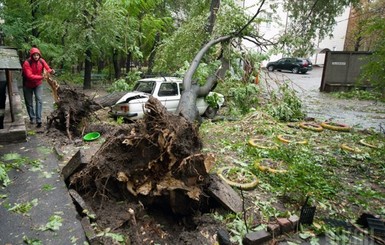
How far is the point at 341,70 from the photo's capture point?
15438mm

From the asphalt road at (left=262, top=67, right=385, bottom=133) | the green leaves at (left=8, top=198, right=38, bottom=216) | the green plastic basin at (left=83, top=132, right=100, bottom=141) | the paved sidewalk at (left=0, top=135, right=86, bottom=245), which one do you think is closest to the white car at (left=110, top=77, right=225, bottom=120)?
the green plastic basin at (left=83, top=132, right=100, bottom=141)

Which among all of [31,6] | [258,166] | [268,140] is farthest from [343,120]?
[31,6]

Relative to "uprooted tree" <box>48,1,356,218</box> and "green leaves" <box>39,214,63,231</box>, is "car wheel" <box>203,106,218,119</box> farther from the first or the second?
"green leaves" <box>39,214,63,231</box>

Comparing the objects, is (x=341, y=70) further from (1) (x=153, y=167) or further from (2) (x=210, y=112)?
(1) (x=153, y=167)

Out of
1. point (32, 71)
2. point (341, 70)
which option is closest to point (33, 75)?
point (32, 71)

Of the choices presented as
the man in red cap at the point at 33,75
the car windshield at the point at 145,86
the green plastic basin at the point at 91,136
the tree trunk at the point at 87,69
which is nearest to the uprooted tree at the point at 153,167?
the green plastic basin at the point at 91,136

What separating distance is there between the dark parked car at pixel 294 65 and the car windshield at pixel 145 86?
20828mm

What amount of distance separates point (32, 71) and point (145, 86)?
3.42 metres

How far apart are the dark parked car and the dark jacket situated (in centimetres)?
2409

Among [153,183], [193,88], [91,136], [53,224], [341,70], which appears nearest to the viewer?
[53,224]

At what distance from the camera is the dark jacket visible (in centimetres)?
602

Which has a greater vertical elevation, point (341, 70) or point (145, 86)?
point (341, 70)

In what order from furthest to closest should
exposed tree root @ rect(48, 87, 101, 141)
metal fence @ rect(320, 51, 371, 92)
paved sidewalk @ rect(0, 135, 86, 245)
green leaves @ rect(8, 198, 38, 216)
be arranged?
metal fence @ rect(320, 51, 371, 92) < exposed tree root @ rect(48, 87, 101, 141) < green leaves @ rect(8, 198, 38, 216) < paved sidewalk @ rect(0, 135, 86, 245)

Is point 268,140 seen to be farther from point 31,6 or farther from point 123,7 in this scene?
point 31,6
